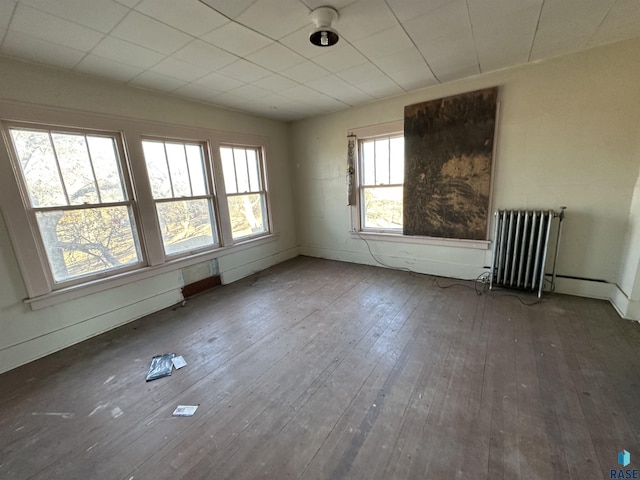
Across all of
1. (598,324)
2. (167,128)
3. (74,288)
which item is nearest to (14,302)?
(74,288)

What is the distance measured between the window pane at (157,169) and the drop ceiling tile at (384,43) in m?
2.47

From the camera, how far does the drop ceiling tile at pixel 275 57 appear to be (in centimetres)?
218

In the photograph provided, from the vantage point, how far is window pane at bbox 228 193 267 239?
4.04 m

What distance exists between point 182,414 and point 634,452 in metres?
2.46

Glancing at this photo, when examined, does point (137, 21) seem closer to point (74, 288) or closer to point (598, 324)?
point (74, 288)

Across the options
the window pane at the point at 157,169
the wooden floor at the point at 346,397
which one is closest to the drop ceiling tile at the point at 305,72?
the window pane at the point at 157,169

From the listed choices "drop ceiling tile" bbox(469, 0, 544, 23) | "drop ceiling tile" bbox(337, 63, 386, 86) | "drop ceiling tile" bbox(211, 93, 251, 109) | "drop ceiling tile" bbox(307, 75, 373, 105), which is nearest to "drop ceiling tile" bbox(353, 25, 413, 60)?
"drop ceiling tile" bbox(337, 63, 386, 86)

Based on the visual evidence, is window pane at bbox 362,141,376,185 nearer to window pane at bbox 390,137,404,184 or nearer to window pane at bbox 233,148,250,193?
window pane at bbox 390,137,404,184

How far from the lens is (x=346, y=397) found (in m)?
1.73

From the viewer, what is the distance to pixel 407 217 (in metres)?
3.81

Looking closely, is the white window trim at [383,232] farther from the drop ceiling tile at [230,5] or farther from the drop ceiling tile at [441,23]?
the drop ceiling tile at [230,5]

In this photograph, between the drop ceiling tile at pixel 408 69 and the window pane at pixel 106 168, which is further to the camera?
the window pane at pixel 106 168

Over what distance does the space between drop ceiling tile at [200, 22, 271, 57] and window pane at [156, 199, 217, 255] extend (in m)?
1.93

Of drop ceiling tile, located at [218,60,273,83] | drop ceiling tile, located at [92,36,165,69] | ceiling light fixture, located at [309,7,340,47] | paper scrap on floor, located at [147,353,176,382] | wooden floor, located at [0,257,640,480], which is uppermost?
drop ceiling tile, located at [218,60,273,83]
